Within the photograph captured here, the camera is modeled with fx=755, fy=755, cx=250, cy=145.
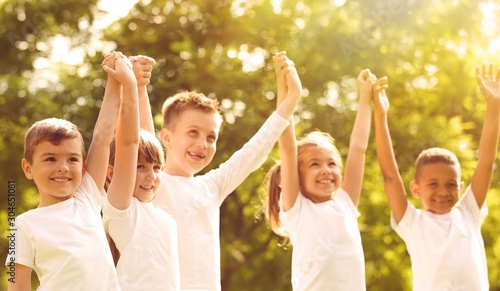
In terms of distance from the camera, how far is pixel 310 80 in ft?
36.4

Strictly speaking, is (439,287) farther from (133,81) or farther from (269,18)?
(269,18)

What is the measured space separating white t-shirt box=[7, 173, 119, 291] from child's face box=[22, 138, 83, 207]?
0.20 feet

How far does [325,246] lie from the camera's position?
458cm

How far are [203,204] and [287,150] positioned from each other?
2.78 feet

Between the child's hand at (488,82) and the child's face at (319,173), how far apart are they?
1141mm

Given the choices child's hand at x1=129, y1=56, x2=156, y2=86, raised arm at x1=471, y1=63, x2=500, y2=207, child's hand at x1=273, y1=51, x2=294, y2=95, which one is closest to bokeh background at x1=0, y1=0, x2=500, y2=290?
raised arm at x1=471, y1=63, x2=500, y2=207

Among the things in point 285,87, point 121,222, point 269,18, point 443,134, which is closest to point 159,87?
point 269,18

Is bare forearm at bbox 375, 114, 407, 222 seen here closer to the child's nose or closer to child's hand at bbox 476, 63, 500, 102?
child's hand at bbox 476, 63, 500, 102

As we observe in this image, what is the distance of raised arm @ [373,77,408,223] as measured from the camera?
16.8 ft

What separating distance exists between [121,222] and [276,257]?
790cm

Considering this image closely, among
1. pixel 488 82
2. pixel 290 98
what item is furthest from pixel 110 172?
pixel 488 82

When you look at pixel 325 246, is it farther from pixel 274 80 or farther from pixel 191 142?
pixel 274 80

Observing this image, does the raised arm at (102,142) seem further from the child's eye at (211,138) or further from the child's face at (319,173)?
the child's face at (319,173)

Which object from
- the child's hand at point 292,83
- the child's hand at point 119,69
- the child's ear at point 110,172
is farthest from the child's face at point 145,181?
the child's hand at point 292,83
